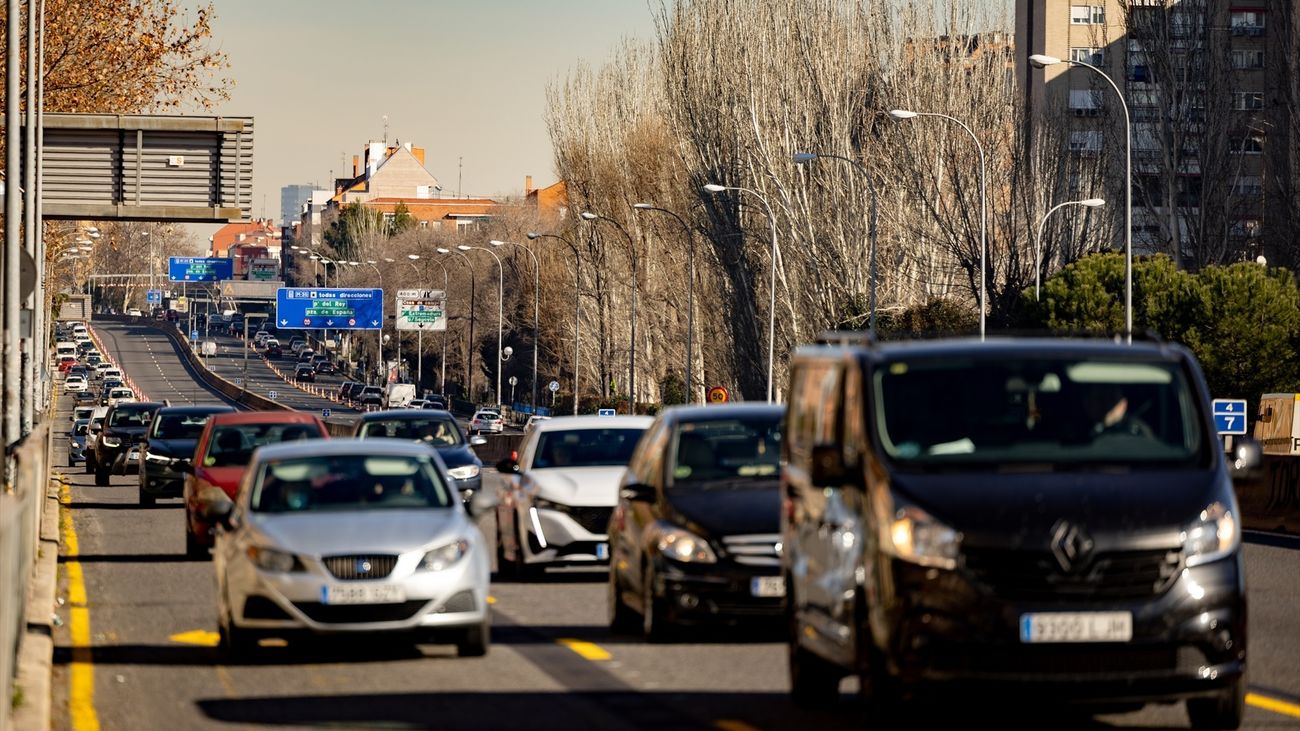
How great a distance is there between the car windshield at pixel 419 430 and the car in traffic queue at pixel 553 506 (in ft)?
33.3

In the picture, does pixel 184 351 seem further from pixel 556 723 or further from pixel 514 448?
pixel 556 723

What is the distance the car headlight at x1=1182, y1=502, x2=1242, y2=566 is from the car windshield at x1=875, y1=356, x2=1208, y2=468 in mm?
382

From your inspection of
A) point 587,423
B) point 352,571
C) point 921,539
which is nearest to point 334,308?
point 587,423

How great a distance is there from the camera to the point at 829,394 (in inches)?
414

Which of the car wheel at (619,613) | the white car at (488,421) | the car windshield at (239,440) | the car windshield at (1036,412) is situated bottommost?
the white car at (488,421)

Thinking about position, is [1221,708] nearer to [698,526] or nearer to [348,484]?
[698,526]

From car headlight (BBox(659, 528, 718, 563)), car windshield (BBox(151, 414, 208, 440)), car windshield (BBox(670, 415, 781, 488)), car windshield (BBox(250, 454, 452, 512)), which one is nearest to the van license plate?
car headlight (BBox(659, 528, 718, 563))

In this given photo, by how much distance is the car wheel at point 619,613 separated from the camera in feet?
48.9

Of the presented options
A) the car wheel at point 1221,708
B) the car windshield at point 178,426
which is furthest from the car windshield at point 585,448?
the car windshield at point 178,426

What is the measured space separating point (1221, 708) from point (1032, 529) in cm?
133

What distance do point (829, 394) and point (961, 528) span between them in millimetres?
1633

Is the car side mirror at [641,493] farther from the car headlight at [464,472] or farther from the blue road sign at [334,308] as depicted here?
the blue road sign at [334,308]

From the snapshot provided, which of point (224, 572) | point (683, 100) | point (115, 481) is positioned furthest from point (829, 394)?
point (683, 100)

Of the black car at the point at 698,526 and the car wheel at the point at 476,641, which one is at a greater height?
the black car at the point at 698,526
